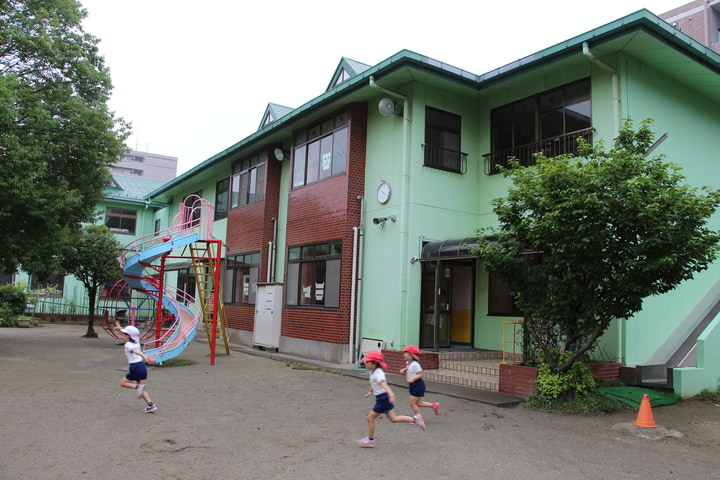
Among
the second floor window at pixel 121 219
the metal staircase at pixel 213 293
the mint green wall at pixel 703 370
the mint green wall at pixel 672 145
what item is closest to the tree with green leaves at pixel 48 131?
the metal staircase at pixel 213 293

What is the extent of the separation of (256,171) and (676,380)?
14110 mm

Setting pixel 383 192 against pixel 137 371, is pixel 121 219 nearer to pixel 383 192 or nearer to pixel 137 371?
pixel 383 192

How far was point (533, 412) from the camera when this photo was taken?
8.06 metres

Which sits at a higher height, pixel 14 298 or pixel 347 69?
pixel 347 69

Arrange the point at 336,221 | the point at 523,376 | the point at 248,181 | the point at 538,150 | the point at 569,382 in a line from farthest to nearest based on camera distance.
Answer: the point at 248,181, the point at 336,221, the point at 538,150, the point at 523,376, the point at 569,382

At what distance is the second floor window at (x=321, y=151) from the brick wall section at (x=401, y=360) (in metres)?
5.00

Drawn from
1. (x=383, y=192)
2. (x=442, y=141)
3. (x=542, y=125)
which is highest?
(x=542, y=125)

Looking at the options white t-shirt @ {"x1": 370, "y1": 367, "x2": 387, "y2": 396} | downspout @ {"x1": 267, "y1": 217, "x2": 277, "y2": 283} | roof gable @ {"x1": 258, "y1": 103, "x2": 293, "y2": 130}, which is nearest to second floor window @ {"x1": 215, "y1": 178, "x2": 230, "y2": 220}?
roof gable @ {"x1": 258, "y1": 103, "x2": 293, "y2": 130}

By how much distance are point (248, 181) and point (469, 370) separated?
11674mm

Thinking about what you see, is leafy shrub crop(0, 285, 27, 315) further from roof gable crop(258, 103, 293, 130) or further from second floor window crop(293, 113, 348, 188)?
second floor window crop(293, 113, 348, 188)

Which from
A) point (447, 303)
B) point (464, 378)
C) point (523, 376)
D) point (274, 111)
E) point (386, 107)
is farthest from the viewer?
point (274, 111)

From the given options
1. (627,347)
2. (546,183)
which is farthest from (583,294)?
(627,347)

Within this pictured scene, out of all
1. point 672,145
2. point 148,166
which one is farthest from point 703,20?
point 148,166

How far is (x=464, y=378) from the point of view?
10438 mm
